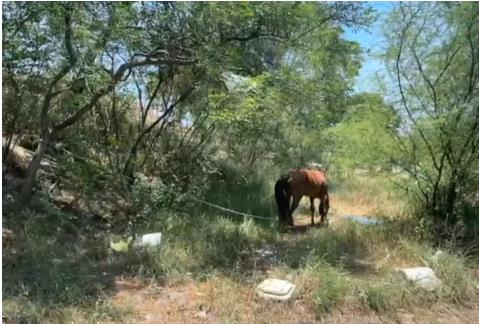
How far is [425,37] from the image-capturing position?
658cm

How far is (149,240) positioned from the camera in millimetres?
5871

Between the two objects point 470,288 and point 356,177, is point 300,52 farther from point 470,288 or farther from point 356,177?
point 356,177

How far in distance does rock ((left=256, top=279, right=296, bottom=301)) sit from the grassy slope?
8 centimetres

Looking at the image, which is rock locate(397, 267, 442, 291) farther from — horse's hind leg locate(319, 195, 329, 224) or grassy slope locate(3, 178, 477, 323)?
horse's hind leg locate(319, 195, 329, 224)

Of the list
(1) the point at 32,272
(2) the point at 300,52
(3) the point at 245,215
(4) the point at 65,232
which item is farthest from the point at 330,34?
(1) the point at 32,272

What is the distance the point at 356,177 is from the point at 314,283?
6.43 meters

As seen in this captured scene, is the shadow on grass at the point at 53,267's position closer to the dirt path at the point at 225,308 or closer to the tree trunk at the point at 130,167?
the dirt path at the point at 225,308

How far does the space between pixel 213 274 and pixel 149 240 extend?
1146mm

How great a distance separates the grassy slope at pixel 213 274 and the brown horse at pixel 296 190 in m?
0.85

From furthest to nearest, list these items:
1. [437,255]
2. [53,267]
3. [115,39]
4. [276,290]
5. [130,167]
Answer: [130,167] → [115,39] → [437,255] → [53,267] → [276,290]

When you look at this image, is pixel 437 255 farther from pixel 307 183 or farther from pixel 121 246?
pixel 121 246

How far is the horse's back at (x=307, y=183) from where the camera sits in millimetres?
7777

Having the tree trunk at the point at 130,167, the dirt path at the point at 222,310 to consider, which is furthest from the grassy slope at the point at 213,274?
the tree trunk at the point at 130,167

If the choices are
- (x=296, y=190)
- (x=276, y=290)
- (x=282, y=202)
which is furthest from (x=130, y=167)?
(x=276, y=290)
